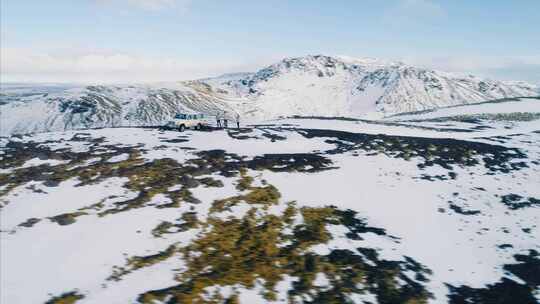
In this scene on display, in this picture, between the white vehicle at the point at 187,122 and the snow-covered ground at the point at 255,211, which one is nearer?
the snow-covered ground at the point at 255,211

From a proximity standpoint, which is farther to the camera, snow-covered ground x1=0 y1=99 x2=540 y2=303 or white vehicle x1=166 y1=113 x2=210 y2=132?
white vehicle x1=166 y1=113 x2=210 y2=132

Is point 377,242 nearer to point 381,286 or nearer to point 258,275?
point 381,286

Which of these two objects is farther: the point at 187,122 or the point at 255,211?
the point at 187,122

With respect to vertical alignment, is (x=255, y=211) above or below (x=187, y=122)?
below

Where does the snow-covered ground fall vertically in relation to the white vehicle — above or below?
below
